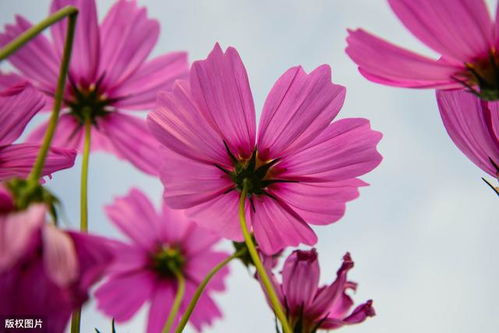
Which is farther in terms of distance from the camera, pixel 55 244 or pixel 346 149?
pixel 346 149

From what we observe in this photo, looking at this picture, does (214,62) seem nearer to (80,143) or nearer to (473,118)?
(473,118)

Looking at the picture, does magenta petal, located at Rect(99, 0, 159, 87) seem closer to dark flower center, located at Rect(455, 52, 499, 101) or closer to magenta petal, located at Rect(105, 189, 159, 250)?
magenta petal, located at Rect(105, 189, 159, 250)

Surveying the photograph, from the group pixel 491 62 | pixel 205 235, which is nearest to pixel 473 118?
pixel 491 62

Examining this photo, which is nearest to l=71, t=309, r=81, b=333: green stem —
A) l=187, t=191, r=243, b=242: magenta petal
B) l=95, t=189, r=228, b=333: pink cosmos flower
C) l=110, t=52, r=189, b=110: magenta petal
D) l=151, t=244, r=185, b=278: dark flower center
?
l=187, t=191, r=243, b=242: magenta petal

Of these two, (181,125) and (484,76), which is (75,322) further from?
(484,76)

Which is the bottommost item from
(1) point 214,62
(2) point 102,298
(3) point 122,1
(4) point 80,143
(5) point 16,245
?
(5) point 16,245

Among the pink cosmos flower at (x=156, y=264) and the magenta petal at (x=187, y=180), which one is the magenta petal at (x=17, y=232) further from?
the pink cosmos flower at (x=156, y=264)
